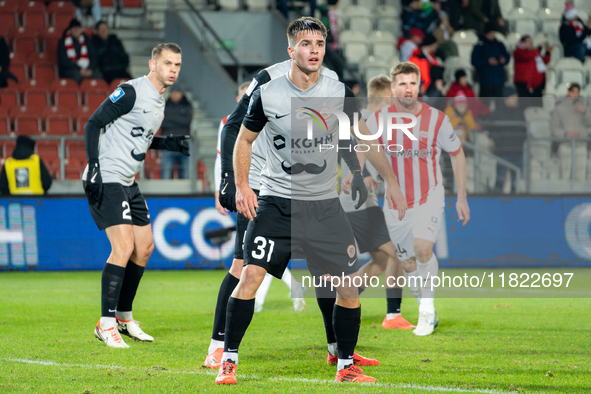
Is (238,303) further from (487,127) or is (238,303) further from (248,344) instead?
(487,127)

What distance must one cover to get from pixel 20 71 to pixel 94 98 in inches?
88.3

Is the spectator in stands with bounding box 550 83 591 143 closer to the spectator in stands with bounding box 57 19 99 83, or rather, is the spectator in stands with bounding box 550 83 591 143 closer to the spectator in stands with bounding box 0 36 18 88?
the spectator in stands with bounding box 57 19 99 83

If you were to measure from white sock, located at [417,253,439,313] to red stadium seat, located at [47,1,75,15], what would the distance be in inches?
502

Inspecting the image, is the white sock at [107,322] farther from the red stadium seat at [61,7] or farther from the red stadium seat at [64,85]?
the red stadium seat at [61,7]

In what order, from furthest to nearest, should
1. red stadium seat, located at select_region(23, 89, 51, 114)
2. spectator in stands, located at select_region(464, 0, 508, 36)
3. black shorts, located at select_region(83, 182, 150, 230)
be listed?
spectator in stands, located at select_region(464, 0, 508, 36), red stadium seat, located at select_region(23, 89, 51, 114), black shorts, located at select_region(83, 182, 150, 230)

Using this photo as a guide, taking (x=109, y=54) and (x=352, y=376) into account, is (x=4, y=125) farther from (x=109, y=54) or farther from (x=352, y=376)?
(x=352, y=376)

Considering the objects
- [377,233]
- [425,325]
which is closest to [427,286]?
[425,325]

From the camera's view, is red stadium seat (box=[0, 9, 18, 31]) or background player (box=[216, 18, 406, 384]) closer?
background player (box=[216, 18, 406, 384])

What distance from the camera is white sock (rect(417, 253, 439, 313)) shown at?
21.1 ft

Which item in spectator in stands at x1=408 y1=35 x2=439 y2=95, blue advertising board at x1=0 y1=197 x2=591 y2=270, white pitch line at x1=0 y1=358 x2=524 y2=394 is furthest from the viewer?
spectator in stands at x1=408 y1=35 x2=439 y2=95

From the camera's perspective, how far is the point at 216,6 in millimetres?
17797

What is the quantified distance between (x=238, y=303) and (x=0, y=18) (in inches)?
569

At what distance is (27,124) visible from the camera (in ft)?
46.1

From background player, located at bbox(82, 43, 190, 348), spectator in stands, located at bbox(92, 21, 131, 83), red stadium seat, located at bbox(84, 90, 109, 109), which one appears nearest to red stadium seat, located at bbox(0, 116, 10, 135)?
red stadium seat, located at bbox(84, 90, 109, 109)
